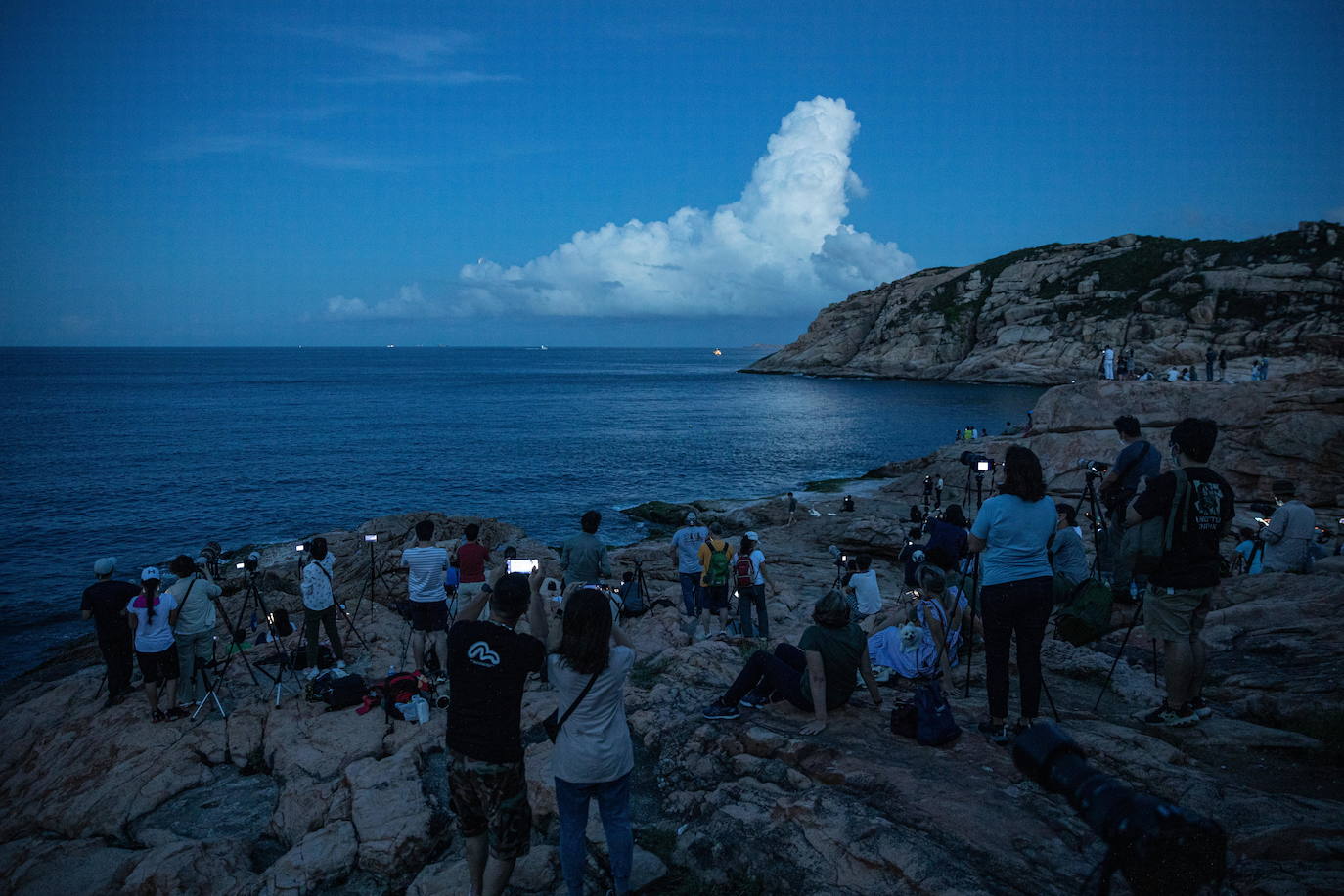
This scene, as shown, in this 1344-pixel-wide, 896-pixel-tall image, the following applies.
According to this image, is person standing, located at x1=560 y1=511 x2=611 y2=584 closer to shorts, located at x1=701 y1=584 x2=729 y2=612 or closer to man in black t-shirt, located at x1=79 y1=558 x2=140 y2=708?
shorts, located at x1=701 y1=584 x2=729 y2=612

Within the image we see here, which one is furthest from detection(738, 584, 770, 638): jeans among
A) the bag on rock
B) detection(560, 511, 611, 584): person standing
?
the bag on rock

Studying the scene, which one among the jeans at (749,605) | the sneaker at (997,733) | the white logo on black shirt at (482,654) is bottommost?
the jeans at (749,605)

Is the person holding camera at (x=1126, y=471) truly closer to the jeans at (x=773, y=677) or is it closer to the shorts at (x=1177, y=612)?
the shorts at (x=1177, y=612)

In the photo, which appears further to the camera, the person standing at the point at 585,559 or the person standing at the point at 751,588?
the person standing at the point at 751,588

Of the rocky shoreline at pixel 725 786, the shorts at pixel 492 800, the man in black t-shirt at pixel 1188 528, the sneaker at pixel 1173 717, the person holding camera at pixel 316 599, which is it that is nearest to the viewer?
the shorts at pixel 492 800

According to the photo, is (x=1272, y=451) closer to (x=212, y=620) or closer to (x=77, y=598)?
(x=212, y=620)

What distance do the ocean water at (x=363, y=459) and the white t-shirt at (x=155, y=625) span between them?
43.6 feet

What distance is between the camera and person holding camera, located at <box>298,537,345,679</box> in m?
9.82

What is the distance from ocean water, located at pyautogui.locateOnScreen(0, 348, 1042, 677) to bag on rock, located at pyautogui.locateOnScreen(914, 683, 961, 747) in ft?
72.2

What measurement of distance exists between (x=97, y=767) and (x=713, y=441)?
53.9 m

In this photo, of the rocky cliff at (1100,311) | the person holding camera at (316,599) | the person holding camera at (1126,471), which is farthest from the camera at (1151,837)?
the rocky cliff at (1100,311)

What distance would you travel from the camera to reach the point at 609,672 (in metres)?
4.17

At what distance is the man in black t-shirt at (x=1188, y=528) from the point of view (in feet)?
18.3

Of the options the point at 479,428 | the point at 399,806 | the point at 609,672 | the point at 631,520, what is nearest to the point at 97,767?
the point at 399,806
